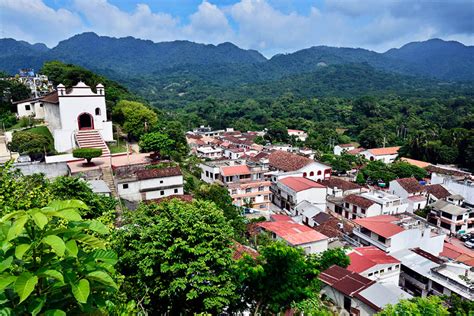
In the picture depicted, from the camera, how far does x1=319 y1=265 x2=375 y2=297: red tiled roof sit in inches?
533

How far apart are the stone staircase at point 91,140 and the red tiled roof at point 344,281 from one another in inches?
596

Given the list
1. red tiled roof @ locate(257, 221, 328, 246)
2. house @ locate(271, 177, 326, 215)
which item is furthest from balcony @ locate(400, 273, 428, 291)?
house @ locate(271, 177, 326, 215)

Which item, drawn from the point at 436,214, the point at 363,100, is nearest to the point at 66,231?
the point at 436,214

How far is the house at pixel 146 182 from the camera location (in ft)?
61.0

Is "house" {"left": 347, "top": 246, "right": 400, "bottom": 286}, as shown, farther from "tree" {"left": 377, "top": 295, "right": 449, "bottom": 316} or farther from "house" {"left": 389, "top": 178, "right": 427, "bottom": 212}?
"house" {"left": 389, "top": 178, "right": 427, "bottom": 212}

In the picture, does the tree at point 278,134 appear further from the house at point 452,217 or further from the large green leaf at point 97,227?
the large green leaf at point 97,227

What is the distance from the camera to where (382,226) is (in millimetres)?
20953

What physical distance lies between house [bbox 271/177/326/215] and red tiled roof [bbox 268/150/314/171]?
9.80ft

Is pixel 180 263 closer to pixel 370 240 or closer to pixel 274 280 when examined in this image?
pixel 274 280

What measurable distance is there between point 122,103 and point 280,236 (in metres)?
16.8

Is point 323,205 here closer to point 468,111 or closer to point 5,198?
point 5,198

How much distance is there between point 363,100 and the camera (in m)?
83.0

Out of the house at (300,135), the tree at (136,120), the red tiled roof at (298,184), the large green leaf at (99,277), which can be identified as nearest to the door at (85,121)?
the tree at (136,120)

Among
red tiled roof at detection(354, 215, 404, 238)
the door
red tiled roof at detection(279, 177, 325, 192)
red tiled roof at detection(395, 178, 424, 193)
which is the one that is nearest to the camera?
red tiled roof at detection(354, 215, 404, 238)
